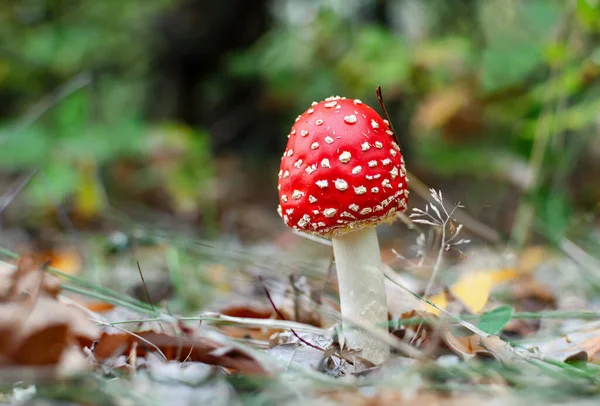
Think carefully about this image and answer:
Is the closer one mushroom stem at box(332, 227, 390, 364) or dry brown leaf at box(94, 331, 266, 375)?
dry brown leaf at box(94, 331, 266, 375)

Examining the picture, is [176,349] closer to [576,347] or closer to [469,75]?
[576,347]

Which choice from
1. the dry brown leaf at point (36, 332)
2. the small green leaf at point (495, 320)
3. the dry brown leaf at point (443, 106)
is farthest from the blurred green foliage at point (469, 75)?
the dry brown leaf at point (36, 332)

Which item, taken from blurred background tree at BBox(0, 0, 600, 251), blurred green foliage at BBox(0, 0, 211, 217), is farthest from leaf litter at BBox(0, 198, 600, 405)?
blurred green foliage at BBox(0, 0, 211, 217)

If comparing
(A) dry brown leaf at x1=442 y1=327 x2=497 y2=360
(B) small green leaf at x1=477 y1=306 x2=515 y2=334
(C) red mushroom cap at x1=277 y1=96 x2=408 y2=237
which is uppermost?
(C) red mushroom cap at x1=277 y1=96 x2=408 y2=237

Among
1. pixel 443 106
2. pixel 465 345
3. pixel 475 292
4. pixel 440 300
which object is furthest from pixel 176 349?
pixel 443 106

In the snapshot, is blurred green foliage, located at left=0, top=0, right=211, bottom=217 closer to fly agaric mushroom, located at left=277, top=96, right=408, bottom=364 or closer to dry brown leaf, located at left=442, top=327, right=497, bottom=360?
fly agaric mushroom, located at left=277, top=96, right=408, bottom=364

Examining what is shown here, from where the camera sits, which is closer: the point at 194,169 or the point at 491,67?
the point at 491,67

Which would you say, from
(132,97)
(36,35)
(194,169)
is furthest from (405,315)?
(132,97)

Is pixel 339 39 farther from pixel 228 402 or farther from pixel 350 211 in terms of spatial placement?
pixel 228 402

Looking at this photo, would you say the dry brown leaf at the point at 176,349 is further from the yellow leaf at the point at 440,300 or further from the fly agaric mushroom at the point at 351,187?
the yellow leaf at the point at 440,300
